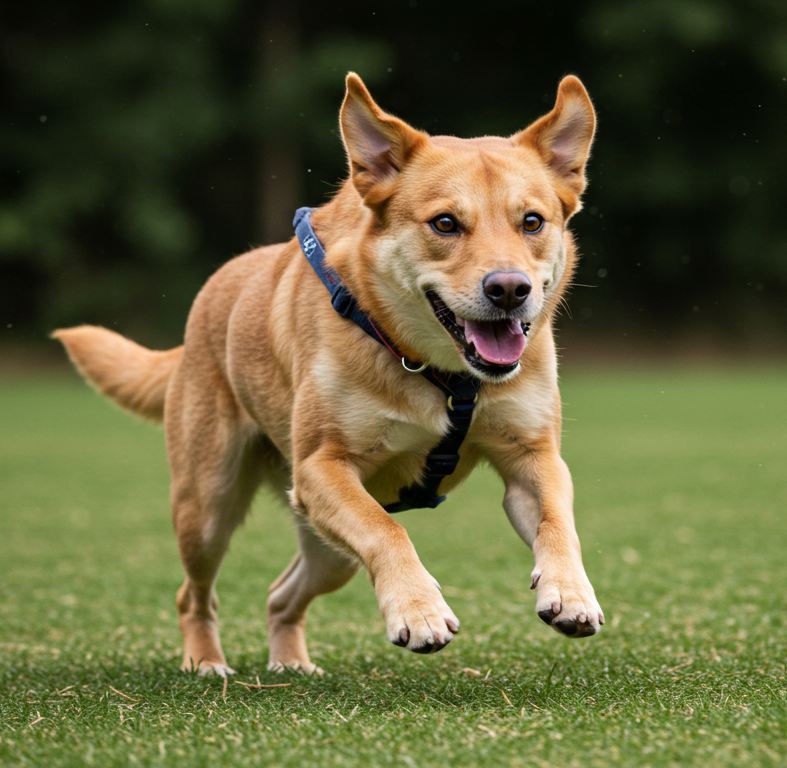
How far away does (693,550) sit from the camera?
22.5 ft

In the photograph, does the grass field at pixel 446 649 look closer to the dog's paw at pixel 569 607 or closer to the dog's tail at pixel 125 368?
the dog's paw at pixel 569 607

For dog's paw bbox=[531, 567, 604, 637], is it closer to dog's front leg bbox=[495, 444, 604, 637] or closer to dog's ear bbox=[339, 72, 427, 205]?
dog's front leg bbox=[495, 444, 604, 637]

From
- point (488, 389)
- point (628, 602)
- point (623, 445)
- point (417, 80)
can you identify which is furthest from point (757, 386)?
point (488, 389)

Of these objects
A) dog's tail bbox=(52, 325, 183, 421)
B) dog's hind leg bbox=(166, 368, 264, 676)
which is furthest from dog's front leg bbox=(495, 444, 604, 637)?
dog's tail bbox=(52, 325, 183, 421)

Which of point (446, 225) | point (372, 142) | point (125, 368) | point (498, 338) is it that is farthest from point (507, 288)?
point (125, 368)

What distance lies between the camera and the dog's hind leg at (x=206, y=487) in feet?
15.5

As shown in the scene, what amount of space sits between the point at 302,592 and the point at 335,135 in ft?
60.0

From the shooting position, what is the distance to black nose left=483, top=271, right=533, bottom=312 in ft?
11.6

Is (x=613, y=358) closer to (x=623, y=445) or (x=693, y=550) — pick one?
(x=623, y=445)

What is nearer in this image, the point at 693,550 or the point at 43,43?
the point at 693,550

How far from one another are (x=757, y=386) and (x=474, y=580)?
13310 mm

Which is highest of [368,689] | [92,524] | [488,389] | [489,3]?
[489,3]

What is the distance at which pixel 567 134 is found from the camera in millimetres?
4043

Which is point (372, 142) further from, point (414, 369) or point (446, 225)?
point (414, 369)
